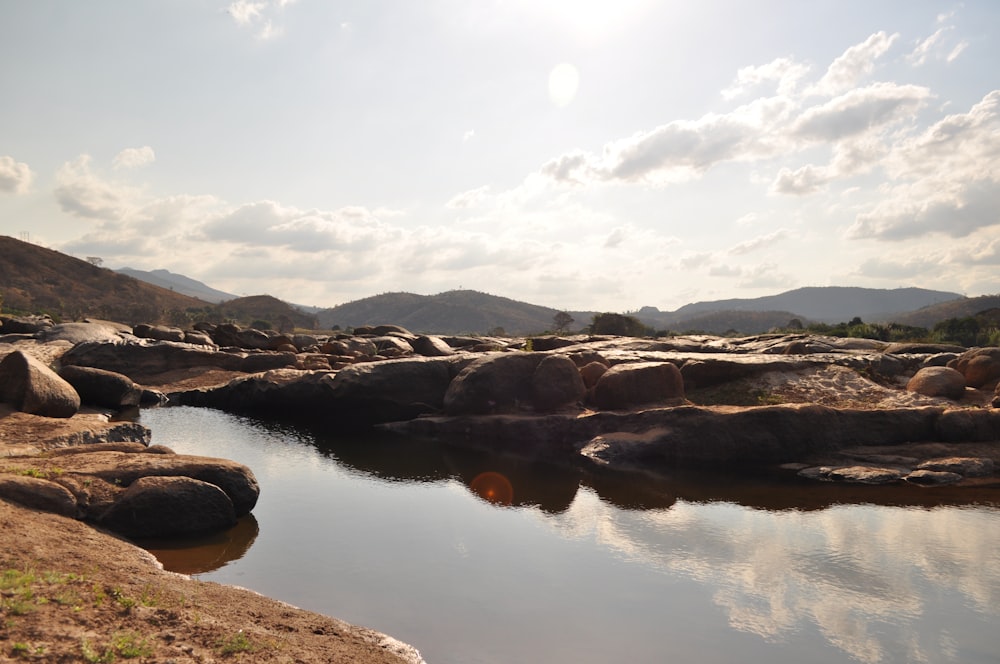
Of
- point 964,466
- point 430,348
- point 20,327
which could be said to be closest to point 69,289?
A: point 20,327

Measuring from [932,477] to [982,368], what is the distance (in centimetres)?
899

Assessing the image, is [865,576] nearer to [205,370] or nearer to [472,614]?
[472,614]

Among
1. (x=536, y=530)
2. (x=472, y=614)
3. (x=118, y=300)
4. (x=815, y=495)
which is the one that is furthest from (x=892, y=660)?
(x=118, y=300)

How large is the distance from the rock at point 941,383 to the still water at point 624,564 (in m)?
7.27

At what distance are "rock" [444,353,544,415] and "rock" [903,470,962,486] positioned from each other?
40.0 feet

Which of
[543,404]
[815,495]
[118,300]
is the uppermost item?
[118,300]

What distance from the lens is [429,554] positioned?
11.2 meters

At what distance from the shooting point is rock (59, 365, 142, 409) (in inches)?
986

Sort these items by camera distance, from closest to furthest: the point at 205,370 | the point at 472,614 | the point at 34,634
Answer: the point at 34,634, the point at 472,614, the point at 205,370

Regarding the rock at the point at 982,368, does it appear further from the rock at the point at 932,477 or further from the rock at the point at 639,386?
the rock at the point at 639,386

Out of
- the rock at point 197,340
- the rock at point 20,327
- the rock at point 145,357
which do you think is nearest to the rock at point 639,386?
the rock at point 145,357

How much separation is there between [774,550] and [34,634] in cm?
1115

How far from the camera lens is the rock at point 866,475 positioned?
1700 cm

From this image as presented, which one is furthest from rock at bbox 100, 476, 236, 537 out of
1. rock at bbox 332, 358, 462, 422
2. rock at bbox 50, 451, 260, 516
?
rock at bbox 332, 358, 462, 422
